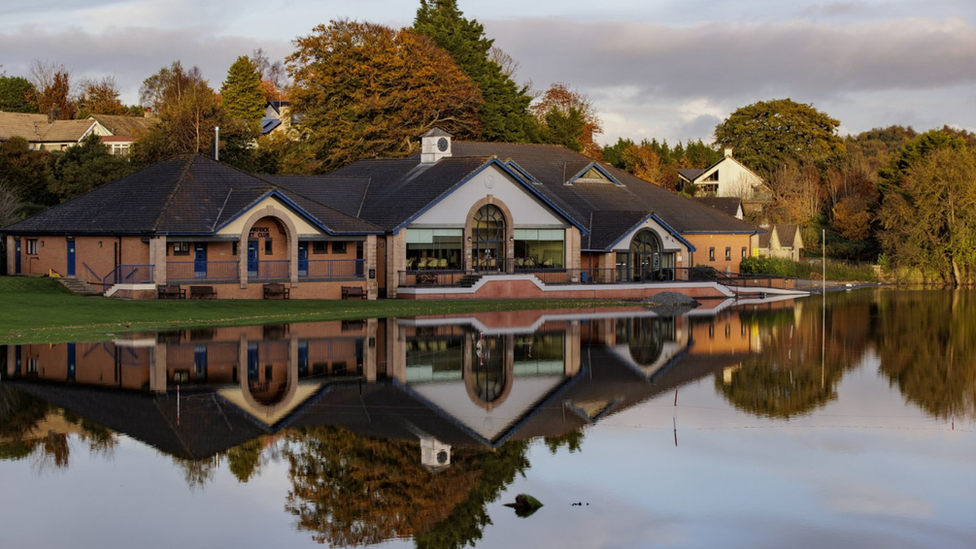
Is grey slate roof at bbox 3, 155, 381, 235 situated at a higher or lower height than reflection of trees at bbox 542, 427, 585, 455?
higher

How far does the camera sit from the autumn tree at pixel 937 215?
76312mm

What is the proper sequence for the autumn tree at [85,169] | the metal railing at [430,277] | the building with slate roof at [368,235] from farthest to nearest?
1. the autumn tree at [85,169]
2. the metal railing at [430,277]
3. the building with slate roof at [368,235]

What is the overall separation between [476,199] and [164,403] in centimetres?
3421

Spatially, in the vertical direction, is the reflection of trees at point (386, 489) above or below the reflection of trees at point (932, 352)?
below

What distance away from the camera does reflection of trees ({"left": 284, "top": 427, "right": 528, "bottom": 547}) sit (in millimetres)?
16234

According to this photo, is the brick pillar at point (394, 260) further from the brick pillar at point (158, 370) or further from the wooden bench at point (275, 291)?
the brick pillar at point (158, 370)

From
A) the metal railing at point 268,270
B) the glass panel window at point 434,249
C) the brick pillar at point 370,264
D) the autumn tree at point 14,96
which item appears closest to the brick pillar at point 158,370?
the metal railing at point 268,270

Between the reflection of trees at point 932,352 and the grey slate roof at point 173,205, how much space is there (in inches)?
919

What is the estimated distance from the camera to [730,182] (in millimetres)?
104125

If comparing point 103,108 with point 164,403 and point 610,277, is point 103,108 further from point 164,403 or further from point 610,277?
point 164,403

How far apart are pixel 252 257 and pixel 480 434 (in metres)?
31.5

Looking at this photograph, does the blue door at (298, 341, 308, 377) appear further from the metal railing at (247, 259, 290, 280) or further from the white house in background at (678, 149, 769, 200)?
the white house in background at (678, 149, 769, 200)

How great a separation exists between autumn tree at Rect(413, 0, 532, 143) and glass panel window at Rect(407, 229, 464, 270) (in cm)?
2720

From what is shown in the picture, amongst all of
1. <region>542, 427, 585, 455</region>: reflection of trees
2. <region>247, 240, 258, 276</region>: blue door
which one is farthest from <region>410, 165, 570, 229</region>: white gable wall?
<region>542, 427, 585, 455</region>: reflection of trees
